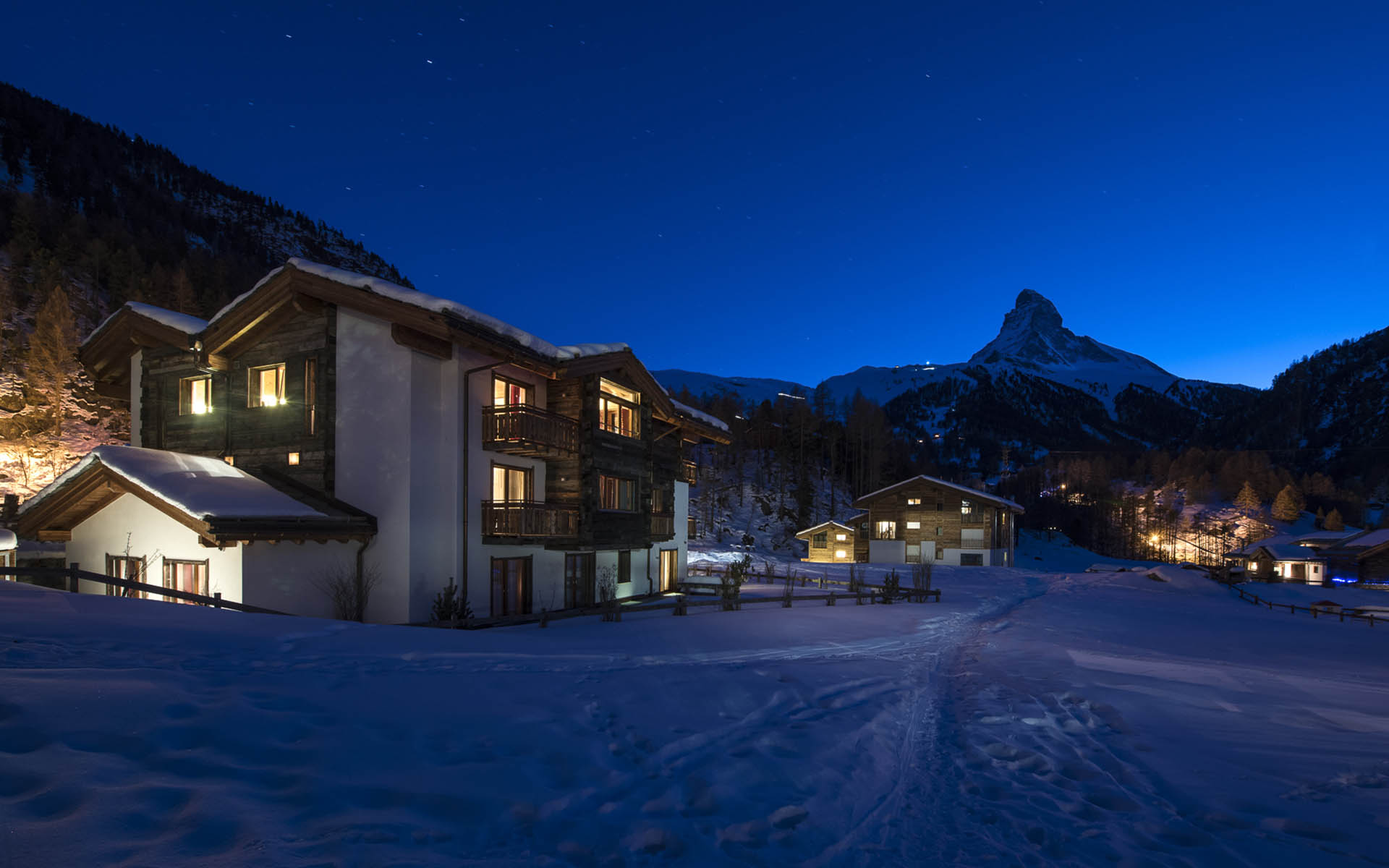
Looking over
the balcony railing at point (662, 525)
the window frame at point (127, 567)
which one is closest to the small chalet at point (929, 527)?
the balcony railing at point (662, 525)

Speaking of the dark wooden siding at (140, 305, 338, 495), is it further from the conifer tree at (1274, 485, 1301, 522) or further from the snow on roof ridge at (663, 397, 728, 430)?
the conifer tree at (1274, 485, 1301, 522)

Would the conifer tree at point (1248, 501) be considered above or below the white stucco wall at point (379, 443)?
below

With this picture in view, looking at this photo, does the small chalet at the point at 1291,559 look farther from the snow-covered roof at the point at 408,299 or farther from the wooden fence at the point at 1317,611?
the snow-covered roof at the point at 408,299

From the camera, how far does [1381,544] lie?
5628 centimetres

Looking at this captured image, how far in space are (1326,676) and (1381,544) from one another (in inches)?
2347

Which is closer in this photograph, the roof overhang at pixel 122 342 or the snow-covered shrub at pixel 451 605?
the snow-covered shrub at pixel 451 605

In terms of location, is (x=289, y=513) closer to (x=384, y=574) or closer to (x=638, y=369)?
(x=384, y=574)

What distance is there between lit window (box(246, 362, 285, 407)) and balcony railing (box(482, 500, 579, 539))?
742 cm

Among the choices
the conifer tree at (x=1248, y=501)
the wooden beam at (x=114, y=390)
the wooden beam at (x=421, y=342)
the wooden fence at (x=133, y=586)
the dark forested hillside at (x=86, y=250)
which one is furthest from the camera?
the conifer tree at (x=1248, y=501)

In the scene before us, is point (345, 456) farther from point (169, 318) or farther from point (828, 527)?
point (828, 527)

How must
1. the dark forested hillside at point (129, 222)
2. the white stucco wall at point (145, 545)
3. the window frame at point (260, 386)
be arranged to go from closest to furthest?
the white stucco wall at point (145, 545), the window frame at point (260, 386), the dark forested hillside at point (129, 222)

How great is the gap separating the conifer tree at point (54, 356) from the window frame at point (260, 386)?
117 feet

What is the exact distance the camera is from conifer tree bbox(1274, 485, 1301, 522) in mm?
111188

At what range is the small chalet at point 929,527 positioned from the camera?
60438 mm
